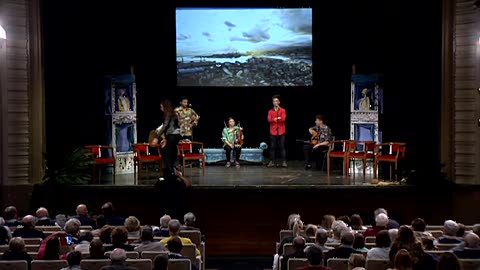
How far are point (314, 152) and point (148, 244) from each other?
817 cm

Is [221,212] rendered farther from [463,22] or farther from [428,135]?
[463,22]

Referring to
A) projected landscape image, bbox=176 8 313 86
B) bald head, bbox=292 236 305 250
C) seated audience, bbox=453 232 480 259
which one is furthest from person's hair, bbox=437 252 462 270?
projected landscape image, bbox=176 8 313 86

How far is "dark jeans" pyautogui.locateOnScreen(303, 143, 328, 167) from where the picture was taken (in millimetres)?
14531

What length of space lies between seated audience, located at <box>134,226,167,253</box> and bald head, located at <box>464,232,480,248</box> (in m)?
2.65

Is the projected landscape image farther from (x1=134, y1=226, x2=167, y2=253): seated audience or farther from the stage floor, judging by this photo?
(x1=134, y1=226, x2=167, y2=253): seated audience

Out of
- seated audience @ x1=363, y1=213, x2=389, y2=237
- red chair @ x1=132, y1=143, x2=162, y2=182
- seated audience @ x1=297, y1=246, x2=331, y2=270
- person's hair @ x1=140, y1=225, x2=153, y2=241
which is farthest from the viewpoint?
red chair @ x1=132, y1=143, x2=162, y2=182

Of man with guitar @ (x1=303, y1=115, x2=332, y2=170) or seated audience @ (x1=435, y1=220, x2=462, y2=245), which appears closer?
seated audience @ (x1=435, y1=220, x2=462, y2=245)

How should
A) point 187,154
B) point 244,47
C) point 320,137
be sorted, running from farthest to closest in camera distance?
1. point 244,47
2. point 320,137
3. point 187,154

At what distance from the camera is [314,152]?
1473 cm

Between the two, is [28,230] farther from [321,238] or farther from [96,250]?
[321,238]

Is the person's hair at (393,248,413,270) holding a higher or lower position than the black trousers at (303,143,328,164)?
lower

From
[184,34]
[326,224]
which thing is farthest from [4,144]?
[326,224]

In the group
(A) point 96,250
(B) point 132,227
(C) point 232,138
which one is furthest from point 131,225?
(C) point 232,138

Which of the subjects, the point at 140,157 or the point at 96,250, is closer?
the point at 96,250
